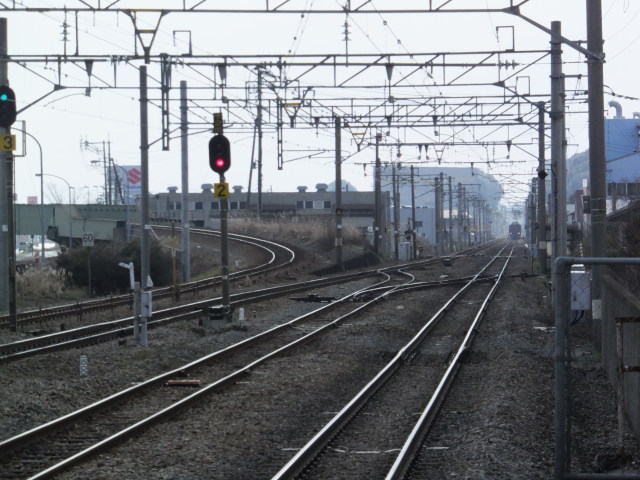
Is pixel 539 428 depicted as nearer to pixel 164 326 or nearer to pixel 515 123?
pixel 164 326

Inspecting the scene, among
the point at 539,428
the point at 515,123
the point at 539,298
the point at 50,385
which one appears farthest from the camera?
the point at 515,123

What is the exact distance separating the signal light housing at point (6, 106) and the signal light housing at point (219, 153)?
13.0 ft

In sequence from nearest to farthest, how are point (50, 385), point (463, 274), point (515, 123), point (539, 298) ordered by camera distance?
1. point (50, 385)
2. point (539, 298)
3. point (515, 123)
4. point (463, 274)

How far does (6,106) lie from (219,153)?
429 cm

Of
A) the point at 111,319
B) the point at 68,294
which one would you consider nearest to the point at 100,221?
the point at 68,294

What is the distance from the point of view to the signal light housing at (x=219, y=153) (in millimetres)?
19141

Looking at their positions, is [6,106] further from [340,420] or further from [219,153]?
[340,420]

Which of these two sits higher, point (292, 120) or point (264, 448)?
point (292, 120)

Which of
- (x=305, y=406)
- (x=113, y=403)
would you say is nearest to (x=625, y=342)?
(x=305, y=406)

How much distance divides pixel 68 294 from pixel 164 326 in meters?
16.5

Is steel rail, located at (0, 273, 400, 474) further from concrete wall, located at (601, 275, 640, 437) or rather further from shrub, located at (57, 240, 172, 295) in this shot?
shrub, located at (57, 240, 172, 295)

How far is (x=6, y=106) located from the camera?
57.0 feet

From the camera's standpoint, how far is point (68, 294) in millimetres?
35656

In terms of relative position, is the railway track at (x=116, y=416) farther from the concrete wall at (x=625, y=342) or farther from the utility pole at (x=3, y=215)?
the utility pole at (x=3, y=215)
